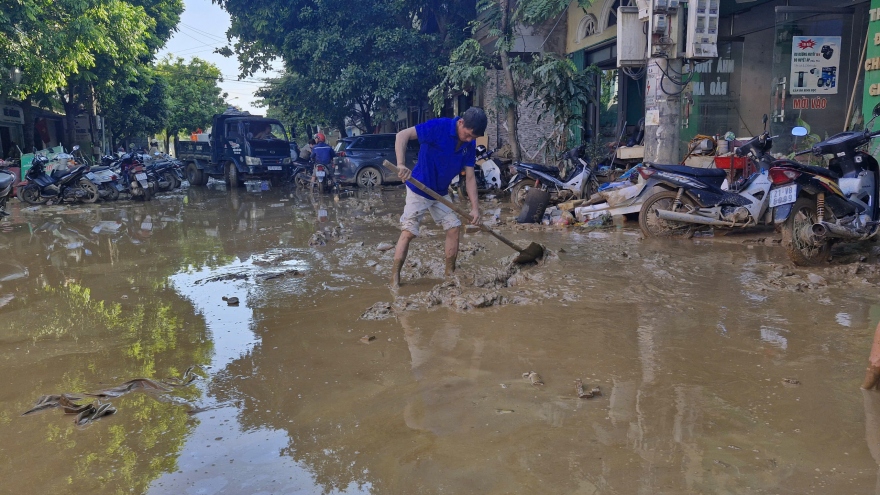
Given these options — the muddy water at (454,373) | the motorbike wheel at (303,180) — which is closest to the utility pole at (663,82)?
the muddy water at (454,373)

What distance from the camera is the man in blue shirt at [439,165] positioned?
518cm

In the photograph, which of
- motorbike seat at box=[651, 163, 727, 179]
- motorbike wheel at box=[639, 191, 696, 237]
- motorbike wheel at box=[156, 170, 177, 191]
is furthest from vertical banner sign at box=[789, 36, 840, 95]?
motorbike wheel at box=[156, 170, 177, 191]

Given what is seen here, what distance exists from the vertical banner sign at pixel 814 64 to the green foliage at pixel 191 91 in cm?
3535

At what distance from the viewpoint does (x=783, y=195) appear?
5.95 metres

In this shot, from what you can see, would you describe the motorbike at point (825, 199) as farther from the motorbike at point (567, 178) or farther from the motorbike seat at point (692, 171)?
the motorbike at point (567, 178)

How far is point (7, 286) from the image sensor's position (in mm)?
6059

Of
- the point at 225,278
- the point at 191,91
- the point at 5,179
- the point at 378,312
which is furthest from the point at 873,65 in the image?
the point at 191,91

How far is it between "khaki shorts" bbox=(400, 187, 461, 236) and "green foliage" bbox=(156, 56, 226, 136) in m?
36.1

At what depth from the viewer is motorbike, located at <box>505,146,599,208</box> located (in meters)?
10.2

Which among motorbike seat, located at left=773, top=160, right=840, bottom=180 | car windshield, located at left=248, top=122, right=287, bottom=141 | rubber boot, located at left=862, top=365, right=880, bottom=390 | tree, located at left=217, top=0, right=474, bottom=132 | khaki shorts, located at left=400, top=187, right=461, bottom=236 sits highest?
tree, located at left=217, top=0, right=474, bottom=132

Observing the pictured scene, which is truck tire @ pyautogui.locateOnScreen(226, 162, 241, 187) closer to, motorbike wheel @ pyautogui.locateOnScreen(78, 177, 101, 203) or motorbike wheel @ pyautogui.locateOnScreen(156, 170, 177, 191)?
motorbike wheel @ pyautogui.locateOnScreen(156, 170, 177, 191)

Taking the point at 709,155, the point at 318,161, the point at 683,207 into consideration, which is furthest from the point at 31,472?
the point at 318,161

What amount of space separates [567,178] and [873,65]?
170 inches

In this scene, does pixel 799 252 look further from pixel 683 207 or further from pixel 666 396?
pixel 666 396
